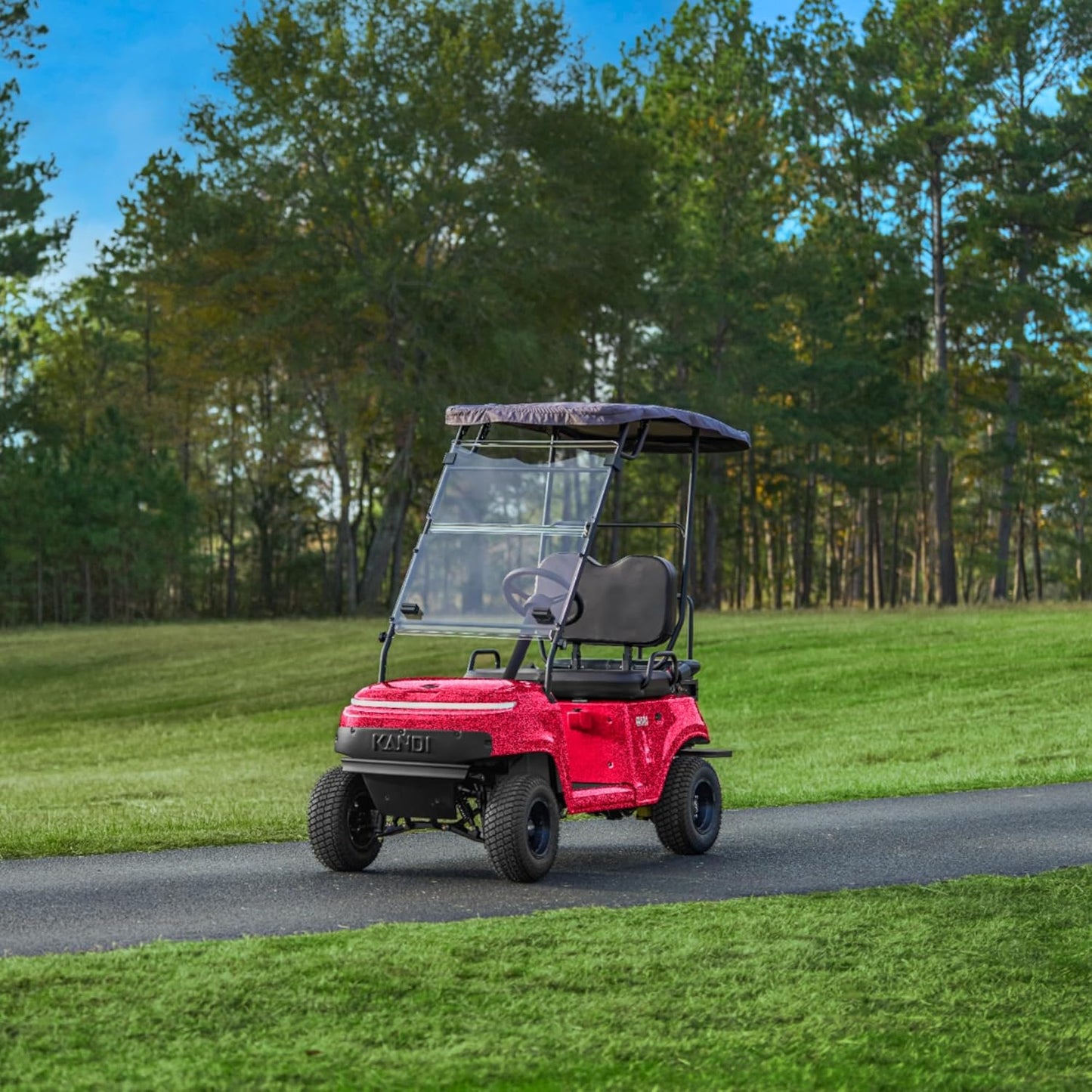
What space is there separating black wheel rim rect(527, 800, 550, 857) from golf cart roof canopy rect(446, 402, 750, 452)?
6.76ft

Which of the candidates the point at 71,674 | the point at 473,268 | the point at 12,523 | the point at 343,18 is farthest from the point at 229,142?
the point at 71,674

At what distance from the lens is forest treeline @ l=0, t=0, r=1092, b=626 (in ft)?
129

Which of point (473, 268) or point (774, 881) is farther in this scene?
point (473, 268)

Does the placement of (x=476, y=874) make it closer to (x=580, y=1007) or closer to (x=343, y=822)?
(x=343, y=822)

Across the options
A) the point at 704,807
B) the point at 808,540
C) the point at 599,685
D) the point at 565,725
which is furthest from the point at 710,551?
the point at 565,725

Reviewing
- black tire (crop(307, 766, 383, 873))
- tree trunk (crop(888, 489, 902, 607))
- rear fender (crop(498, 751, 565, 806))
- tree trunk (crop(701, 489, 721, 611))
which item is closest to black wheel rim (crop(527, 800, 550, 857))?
rear fender (crop(498, 751, 565, 806))

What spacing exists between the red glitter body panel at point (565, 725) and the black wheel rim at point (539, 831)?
0.57 ft

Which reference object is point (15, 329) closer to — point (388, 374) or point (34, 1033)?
point (388, 374)

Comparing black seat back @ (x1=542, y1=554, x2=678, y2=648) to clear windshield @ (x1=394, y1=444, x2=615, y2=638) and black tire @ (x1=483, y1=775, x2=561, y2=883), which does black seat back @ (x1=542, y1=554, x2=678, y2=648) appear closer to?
clear windshield @ (x1=394, y1=444, x2=615, y2=638)

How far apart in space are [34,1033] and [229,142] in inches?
1469

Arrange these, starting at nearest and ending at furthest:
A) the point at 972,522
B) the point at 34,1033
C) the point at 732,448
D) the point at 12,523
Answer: the point at 34,1033 → the point at 732,448 → the point at 12,523 → the point at 972,522

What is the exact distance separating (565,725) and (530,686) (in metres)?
0.42

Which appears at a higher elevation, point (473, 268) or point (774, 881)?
point (473, 268)

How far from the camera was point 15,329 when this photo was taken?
57812 mm
